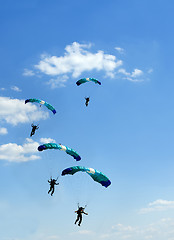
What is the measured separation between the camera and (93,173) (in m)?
26.6

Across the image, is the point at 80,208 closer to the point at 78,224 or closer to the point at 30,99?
the point at 78,224

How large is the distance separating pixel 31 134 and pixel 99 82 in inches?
442

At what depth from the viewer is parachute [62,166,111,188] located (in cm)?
2588

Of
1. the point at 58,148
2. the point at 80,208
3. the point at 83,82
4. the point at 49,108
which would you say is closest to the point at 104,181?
the point at 80,208

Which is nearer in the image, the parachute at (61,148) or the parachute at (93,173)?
the parachute at (93,173)

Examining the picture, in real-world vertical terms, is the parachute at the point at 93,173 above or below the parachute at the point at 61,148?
below

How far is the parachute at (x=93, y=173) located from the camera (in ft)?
84.9

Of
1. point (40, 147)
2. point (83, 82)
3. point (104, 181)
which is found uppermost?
point (83, 82)

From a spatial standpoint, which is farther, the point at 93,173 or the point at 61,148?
the point at 61,148

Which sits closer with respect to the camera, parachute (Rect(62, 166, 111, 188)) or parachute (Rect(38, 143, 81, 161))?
parachute (Rect(62, 166, 111, 188))

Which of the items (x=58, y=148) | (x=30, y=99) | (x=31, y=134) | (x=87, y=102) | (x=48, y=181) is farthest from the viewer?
(x=87, y=102)

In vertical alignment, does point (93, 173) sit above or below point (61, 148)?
below

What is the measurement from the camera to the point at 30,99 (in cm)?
3562

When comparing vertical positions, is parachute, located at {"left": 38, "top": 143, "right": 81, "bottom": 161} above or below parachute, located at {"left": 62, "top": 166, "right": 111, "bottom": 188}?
above
